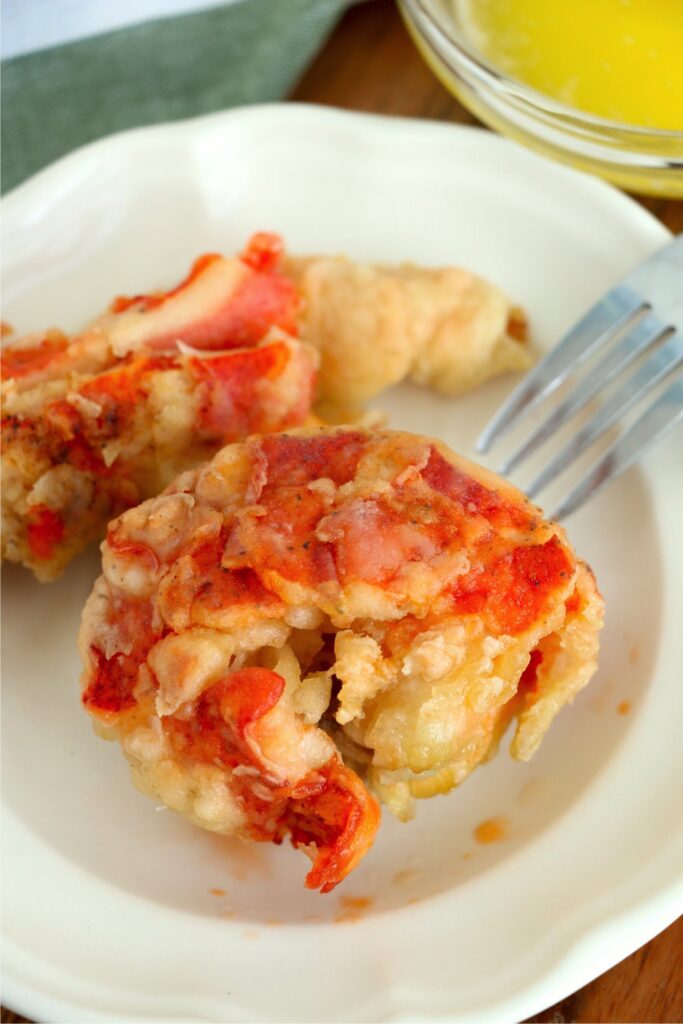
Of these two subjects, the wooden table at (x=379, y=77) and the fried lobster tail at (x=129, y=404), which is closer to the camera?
the fried lobster tail at (x=129, y=404)

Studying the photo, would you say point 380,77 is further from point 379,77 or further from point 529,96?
point 529,96

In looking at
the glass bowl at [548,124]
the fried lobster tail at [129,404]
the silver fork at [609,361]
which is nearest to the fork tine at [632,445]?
the silver fork at [609,361]

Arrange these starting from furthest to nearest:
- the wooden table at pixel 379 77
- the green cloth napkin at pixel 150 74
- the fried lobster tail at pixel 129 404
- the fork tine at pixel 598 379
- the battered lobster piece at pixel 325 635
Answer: the wooden table at pixel 379 77
the green cloth napkin at pixel 150 74
the fork tine at pixel 598 379
the fried lobster tail at pixel 129 404
the battered lobster piece at pixel 325 635

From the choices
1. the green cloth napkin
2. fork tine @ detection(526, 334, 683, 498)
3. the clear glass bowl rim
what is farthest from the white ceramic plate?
the green cloth napkin

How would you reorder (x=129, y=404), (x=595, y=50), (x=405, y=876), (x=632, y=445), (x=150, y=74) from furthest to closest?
(x=150, y=74) → (x=595, y=50) → (x=632, y=445) → (x=129, y=404) → (x=405, y=876)

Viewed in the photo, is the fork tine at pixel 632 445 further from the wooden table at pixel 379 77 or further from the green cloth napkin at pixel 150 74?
the green cloth napkin at pixel 150 74

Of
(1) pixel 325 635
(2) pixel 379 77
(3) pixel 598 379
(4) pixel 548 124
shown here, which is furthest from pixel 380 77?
(1) pixel 325 635

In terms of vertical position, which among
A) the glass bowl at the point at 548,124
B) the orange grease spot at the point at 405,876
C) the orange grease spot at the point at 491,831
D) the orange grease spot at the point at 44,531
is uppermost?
the glass bowl at the point at 548,124

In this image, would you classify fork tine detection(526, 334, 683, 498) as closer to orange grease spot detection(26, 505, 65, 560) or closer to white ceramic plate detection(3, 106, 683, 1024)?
white ceramic plate detection(3, 106, 683, 1024)
